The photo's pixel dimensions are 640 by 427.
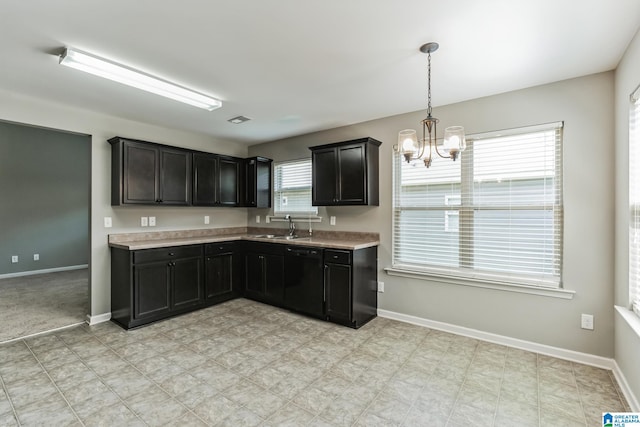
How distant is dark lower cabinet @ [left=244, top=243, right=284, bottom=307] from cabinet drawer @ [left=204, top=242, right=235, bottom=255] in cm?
25

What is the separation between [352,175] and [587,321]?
2627 millimetres

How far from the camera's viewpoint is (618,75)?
95.2 inches

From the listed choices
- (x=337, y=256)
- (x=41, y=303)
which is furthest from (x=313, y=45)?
(x=41, y=303)

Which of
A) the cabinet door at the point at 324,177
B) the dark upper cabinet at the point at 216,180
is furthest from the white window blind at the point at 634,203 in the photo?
the dark upper cabinet at the point at 216,180

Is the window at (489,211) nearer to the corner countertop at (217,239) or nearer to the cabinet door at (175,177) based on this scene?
the corner countertop at (217,239)

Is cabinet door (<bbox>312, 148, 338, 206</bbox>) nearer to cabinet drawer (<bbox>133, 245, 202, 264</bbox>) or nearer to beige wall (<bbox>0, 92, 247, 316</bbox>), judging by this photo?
cabinet drawer (<bbox>133, 245, 202, 264</bbox>)

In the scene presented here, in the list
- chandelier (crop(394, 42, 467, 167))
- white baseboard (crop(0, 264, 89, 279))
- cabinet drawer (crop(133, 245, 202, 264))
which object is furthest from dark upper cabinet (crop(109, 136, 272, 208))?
white baseboard (crop(0, 264, 89, 279))

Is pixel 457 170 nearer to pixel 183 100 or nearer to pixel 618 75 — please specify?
pixel 618 75

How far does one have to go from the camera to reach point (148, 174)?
3801 millimetres

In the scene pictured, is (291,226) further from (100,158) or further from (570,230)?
(570,230)

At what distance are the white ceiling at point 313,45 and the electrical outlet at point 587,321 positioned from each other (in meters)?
2.08

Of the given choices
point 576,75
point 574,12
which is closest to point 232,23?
point 574,12

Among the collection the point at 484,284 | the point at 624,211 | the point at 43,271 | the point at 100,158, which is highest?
the point at 100,158

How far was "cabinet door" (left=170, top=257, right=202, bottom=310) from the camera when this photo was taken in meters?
3.75
